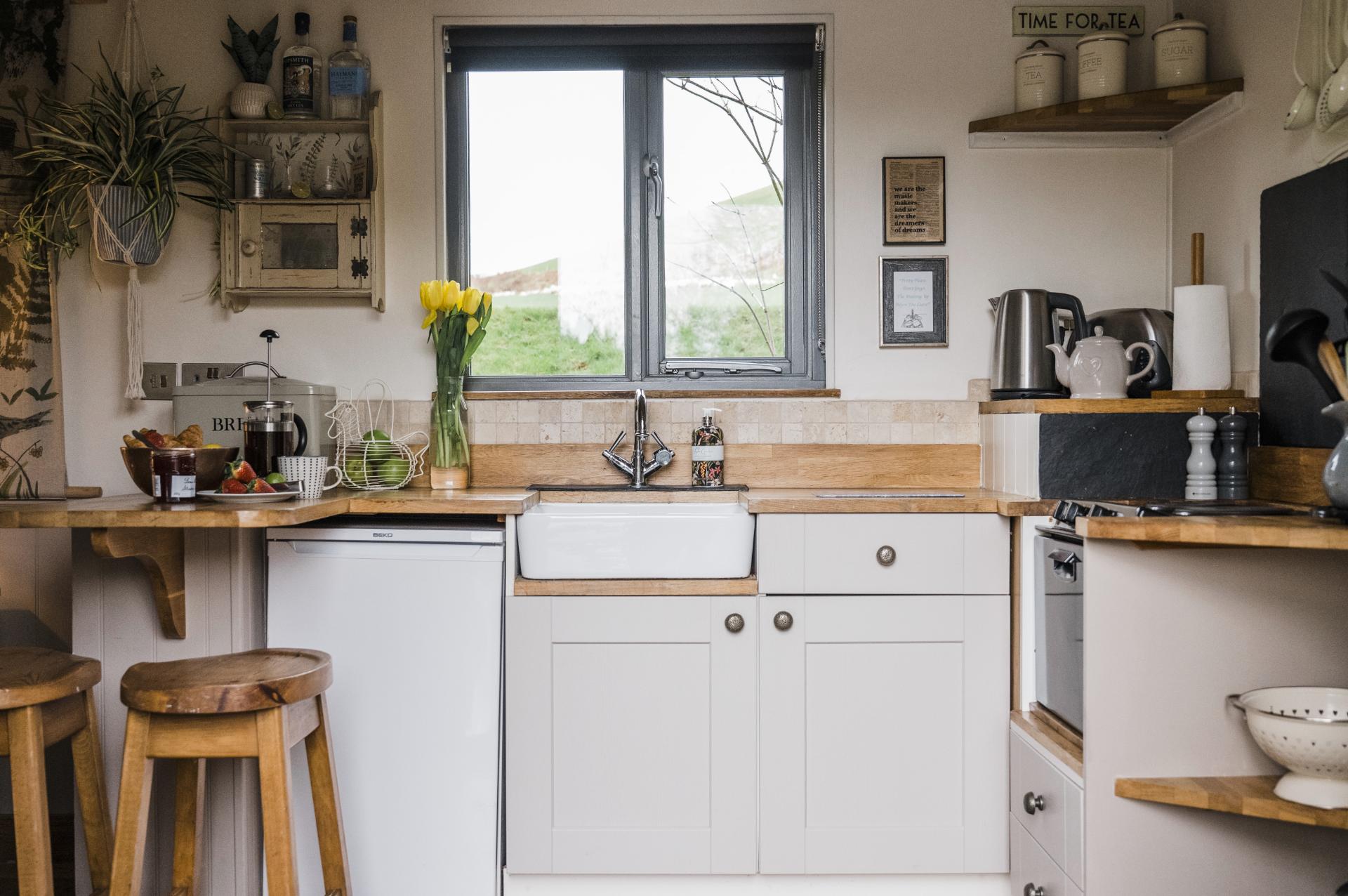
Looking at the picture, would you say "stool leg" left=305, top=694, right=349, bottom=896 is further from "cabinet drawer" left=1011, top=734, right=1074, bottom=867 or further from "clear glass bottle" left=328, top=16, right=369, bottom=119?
"clear glass bottle" left=328, top=16, right=369, bottom=119

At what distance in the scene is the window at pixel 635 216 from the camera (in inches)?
113

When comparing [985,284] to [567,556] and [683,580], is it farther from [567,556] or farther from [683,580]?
[567,556]

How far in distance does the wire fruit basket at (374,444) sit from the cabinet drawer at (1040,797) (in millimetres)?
1679

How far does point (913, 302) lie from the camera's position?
110 inches

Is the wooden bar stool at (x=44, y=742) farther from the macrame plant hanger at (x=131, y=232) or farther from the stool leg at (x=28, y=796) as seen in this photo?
the macrame plant hanger at (x=131, y=232)

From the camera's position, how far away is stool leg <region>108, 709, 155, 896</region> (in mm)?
1650

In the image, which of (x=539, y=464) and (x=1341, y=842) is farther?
(x=539, y=464)

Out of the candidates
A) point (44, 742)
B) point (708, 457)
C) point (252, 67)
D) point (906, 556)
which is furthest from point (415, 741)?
point (252, 67)

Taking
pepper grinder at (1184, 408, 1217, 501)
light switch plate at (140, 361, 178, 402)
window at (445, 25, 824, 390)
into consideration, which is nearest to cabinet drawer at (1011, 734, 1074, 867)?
pepper grinder at (1184, 408, 1217, 501)

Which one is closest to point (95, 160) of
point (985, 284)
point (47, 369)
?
point (47, 369)

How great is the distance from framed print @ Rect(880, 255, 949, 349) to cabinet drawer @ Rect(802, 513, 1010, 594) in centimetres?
74

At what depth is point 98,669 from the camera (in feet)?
5.93

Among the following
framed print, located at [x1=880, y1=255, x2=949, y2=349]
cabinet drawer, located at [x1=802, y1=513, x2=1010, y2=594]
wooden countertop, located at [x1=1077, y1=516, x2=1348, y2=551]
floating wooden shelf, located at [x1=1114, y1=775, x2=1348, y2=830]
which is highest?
framed print, located at [x1=880, y1=255, x2=949, y2=349]

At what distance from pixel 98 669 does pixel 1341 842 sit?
7.62 feet
